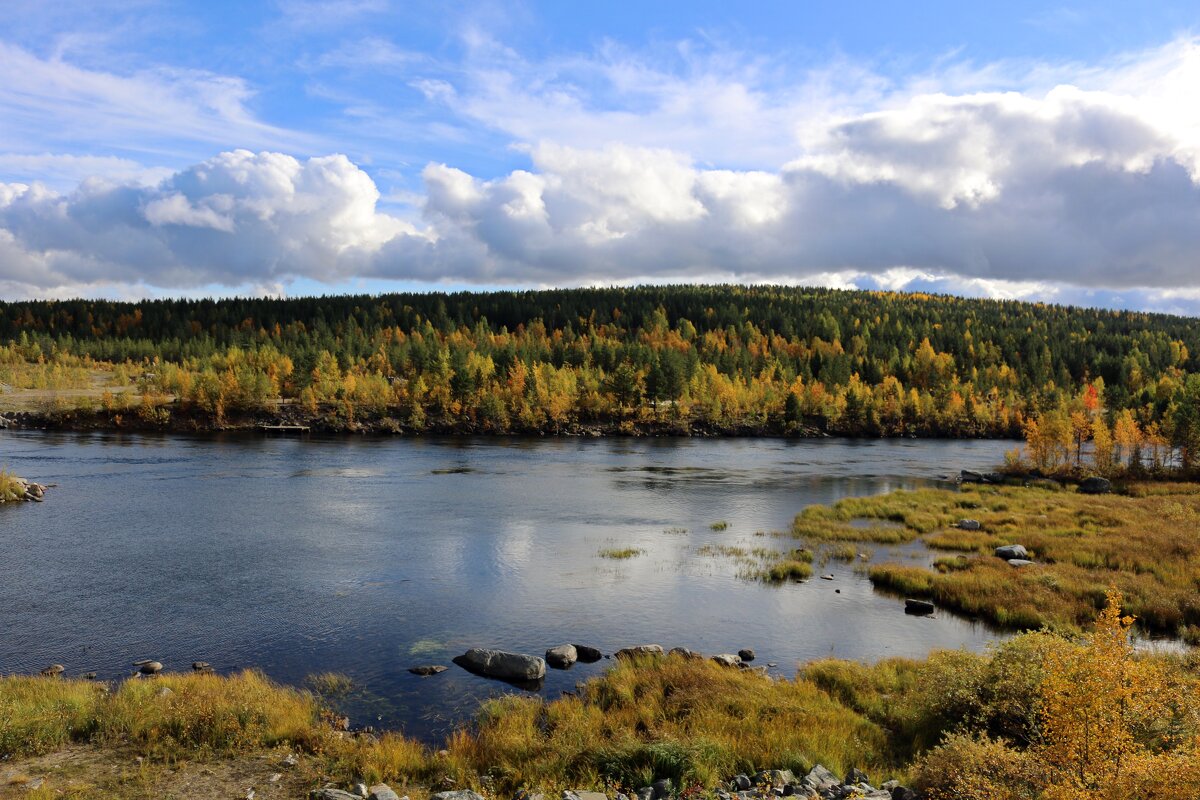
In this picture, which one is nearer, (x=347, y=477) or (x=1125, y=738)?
(x=1125, y=738)

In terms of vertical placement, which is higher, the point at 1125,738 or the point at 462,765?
the point at 1125,738

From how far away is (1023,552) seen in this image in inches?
1805

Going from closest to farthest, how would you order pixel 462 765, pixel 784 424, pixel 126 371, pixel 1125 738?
pixel 1125 738, pixel 462 765, pixel 784 424, pixel 126 371

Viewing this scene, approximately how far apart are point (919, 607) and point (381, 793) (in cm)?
2870

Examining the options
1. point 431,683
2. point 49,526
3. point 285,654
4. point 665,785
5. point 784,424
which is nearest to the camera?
point 665,785

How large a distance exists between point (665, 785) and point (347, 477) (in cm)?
7246

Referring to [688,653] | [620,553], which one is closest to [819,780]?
[688,653]

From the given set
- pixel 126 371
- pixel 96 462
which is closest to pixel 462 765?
pixel 96 462

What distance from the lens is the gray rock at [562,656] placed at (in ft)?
91.9

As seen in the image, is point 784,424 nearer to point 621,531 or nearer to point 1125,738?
point 621,531

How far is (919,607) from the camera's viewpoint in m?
35.9

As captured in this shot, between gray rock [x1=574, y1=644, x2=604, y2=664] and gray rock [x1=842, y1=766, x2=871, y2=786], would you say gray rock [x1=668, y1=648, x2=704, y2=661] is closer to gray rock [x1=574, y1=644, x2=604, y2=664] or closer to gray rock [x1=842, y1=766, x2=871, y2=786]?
gray rock [x1=574, y1=644, x2=604, y2=664]

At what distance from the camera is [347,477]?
82500 millimetres

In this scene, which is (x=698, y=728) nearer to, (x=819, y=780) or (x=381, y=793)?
(x=819, y=780)
